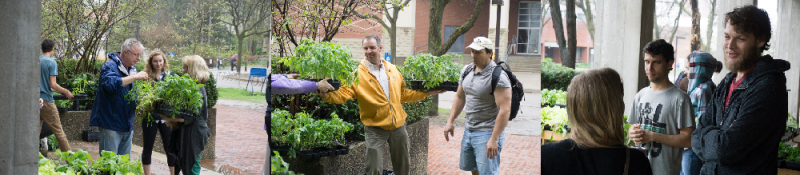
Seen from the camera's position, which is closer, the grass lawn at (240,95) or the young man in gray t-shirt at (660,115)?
the young man in gray t-shirt at (660,115)

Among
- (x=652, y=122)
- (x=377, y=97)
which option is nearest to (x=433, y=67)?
(x=377, y=97)

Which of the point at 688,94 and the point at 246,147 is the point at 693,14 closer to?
the point at 688,94

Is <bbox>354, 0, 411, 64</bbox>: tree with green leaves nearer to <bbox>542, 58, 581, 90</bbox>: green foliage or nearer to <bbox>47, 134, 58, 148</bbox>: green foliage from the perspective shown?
<bbox>542, 58, 581, 90</bbox>: green foliage

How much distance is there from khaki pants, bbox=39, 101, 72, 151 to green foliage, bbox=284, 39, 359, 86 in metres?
4.60

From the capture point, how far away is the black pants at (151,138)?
3898mm

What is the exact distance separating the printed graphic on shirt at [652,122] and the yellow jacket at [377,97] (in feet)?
2.99

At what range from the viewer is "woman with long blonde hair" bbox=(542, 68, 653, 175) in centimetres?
192

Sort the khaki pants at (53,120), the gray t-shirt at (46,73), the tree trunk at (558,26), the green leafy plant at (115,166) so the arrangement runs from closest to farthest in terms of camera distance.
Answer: the tree trunk at (558,26)
the green leafy plant at (115,166)
the gray t-shirt at (46,73)
the khaki pants at (53,120)

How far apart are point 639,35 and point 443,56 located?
790mm

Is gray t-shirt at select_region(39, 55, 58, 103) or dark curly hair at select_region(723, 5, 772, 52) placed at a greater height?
dark curly hair at select_region(723, 5, 772, 52)

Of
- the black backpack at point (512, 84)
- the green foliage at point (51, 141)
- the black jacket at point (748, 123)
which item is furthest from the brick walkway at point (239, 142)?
the green foliage at point (51, 141)

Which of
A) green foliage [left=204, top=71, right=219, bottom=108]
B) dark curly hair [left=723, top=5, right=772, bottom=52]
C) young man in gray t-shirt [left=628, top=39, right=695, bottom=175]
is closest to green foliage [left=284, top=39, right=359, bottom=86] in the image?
young man in gray t-shirt [left=628, top=39, right=695, bottom=175]

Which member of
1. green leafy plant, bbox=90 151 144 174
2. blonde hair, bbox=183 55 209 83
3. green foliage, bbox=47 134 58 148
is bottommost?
green foliage, bbox=47 134 58 148

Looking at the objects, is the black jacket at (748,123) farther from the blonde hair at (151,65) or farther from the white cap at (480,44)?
the blonde hair at (151,65)
